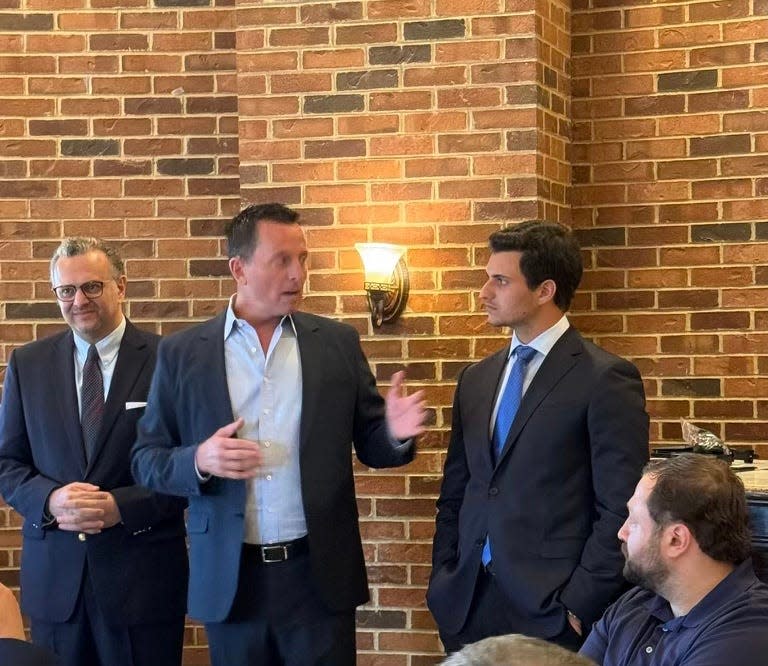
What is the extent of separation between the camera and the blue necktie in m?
3.59

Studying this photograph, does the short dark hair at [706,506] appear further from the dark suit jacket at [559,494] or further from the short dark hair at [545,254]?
the short dark hair at [545,254]

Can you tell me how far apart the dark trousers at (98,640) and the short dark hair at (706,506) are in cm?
179

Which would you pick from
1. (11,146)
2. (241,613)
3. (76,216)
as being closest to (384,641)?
(241,613)

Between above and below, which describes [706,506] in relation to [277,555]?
above

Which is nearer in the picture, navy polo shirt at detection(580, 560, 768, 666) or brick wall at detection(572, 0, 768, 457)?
navy polo shirt at detection(580, 560, 768, 666)

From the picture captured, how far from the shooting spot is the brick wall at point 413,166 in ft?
14.8

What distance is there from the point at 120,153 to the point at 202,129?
333 mm

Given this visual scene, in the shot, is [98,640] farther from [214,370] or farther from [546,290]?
[546,290]

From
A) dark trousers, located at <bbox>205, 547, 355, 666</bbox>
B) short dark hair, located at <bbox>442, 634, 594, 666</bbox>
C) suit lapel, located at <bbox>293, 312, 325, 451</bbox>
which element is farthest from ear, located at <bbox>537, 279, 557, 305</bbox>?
short dark hair, located at <bbox>442, 634, 594, 666</bbox>

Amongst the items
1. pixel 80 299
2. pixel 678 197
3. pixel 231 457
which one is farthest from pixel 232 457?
pixel 678 197

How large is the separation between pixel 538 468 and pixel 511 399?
0.78 feet

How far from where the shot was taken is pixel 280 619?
3.37m

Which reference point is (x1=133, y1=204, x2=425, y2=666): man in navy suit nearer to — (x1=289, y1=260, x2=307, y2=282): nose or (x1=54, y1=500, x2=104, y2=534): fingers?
(x1=289, y1=260, x2=307, y2=282): nose

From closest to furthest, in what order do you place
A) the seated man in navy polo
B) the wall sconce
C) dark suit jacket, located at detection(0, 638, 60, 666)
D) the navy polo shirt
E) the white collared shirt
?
1. dark suit jacket, located at detection(0, 638, 60, 666)
2. the navy polo shirt
3. the seated man in navy polo
4. the white collared shirt
5. the wall sconce
